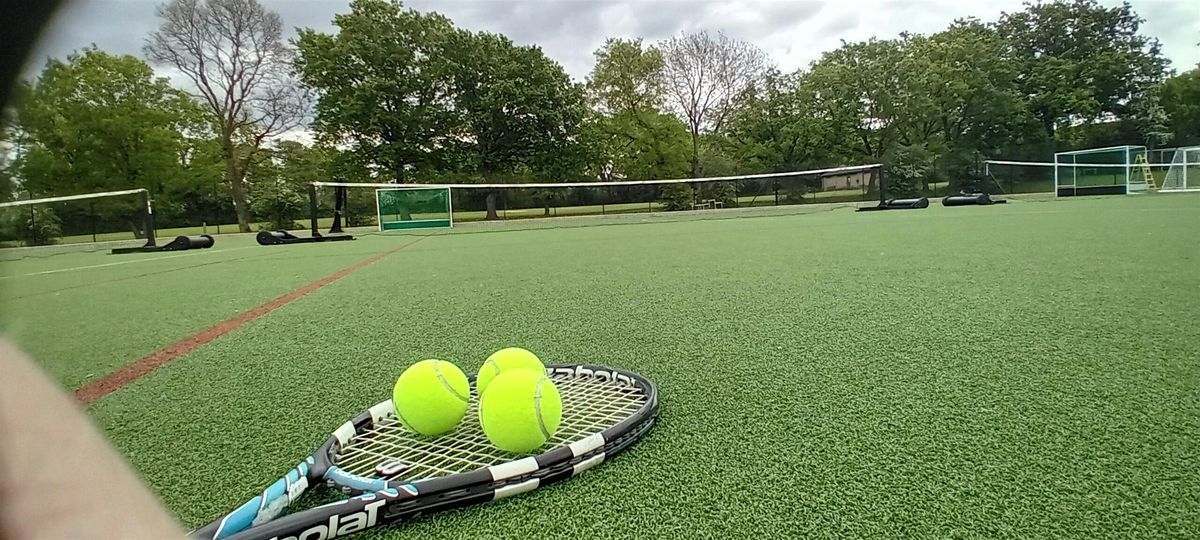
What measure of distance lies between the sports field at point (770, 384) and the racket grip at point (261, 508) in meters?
0.18

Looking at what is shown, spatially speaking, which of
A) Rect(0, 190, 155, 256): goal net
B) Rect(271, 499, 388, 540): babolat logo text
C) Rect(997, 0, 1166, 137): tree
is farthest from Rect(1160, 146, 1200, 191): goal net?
Rect(0, 190, 155, 256): goal net

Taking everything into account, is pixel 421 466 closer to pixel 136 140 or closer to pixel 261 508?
pixel 261 508

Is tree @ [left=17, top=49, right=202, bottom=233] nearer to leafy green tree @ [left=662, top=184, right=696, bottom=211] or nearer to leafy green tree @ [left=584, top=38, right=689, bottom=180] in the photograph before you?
leafy green tree @ [left=662, top=184, right=696, bottom=211]

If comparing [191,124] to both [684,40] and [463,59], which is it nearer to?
[463,59]

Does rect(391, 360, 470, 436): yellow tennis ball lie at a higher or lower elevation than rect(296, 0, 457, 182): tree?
lower

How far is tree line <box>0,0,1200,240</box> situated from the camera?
25.8 metres

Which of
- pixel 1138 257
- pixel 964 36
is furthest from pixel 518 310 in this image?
pixel 964 36

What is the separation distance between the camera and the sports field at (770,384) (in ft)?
4.14

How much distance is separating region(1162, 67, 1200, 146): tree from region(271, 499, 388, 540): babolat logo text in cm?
4139

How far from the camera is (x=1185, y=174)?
20266 mm

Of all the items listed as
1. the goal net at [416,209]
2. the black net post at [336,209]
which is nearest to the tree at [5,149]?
the black net post at [336,209]

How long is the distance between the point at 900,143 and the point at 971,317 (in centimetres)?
3294

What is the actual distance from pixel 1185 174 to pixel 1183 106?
16.2 m

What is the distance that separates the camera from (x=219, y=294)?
5094mm
